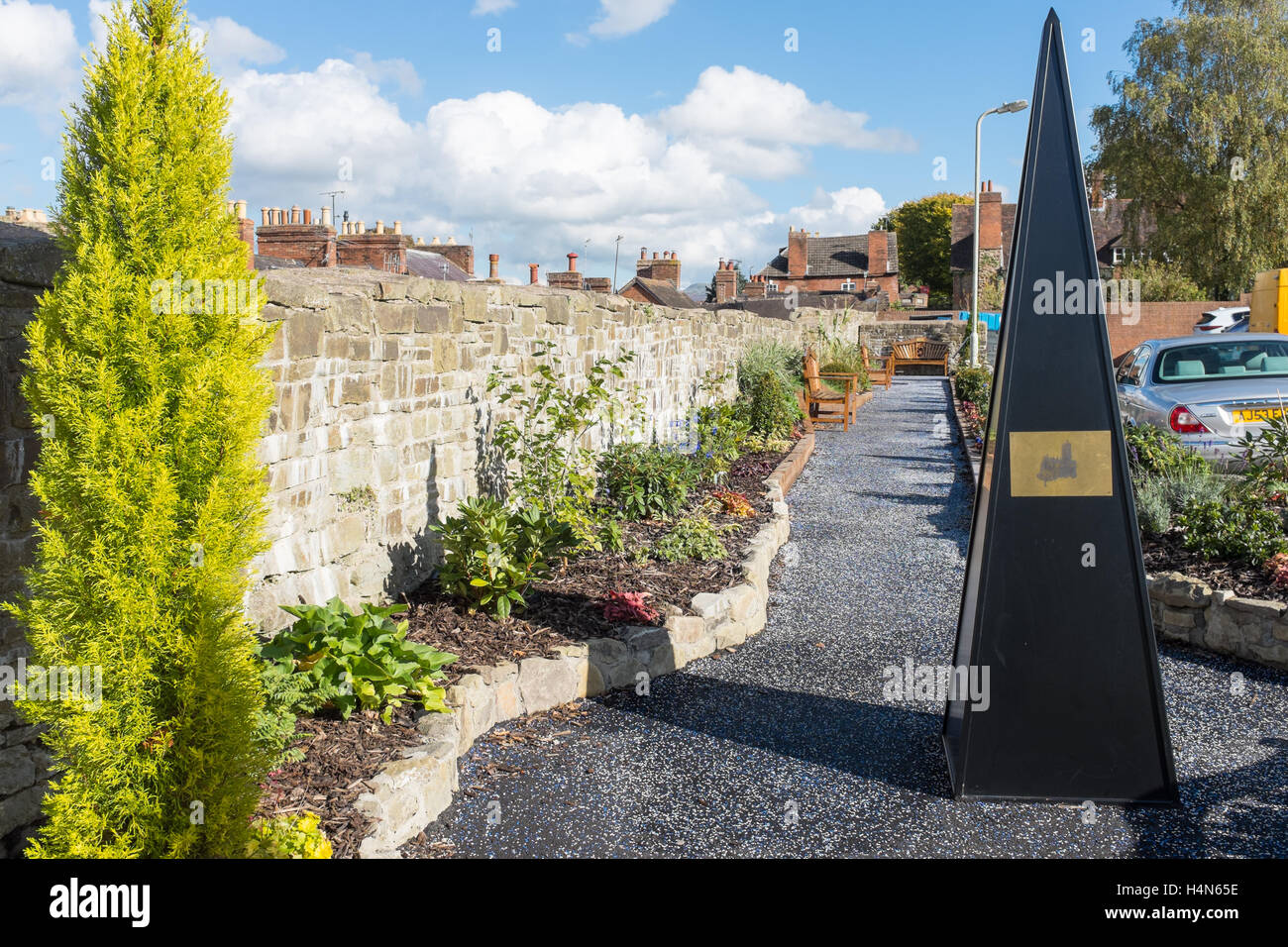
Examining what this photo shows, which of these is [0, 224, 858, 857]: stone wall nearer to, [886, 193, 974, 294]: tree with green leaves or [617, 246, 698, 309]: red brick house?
[617, 246, 698, 309]: red brick house

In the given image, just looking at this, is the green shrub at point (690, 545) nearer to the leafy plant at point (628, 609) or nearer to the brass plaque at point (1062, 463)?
the leafy plant at point (628, 609)

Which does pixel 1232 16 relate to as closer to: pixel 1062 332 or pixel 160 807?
pixel 1062 332

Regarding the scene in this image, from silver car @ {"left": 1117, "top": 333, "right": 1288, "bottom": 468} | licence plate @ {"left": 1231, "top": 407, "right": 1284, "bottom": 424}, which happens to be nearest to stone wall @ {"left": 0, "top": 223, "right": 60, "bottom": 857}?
silver car @ {"left": 1117, "top": 333, "right": 1288, "bottom": 468}

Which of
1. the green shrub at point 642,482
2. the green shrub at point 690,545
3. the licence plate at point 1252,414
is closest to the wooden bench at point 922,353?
the licence plate at point 1252,414

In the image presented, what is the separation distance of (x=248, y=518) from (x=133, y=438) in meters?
0.39

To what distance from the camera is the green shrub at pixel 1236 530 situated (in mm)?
5730

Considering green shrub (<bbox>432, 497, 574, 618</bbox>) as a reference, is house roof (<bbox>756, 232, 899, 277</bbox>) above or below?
above

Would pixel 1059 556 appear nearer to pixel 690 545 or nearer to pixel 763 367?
pixel 690 545

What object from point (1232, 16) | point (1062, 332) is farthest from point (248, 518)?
point (1232, 16)

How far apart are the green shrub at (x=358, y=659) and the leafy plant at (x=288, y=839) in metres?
0.76

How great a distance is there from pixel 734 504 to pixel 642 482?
968 mm

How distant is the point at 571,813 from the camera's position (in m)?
3.63

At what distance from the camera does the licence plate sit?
762 centimetres

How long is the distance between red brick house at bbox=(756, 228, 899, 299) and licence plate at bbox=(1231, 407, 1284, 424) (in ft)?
164
